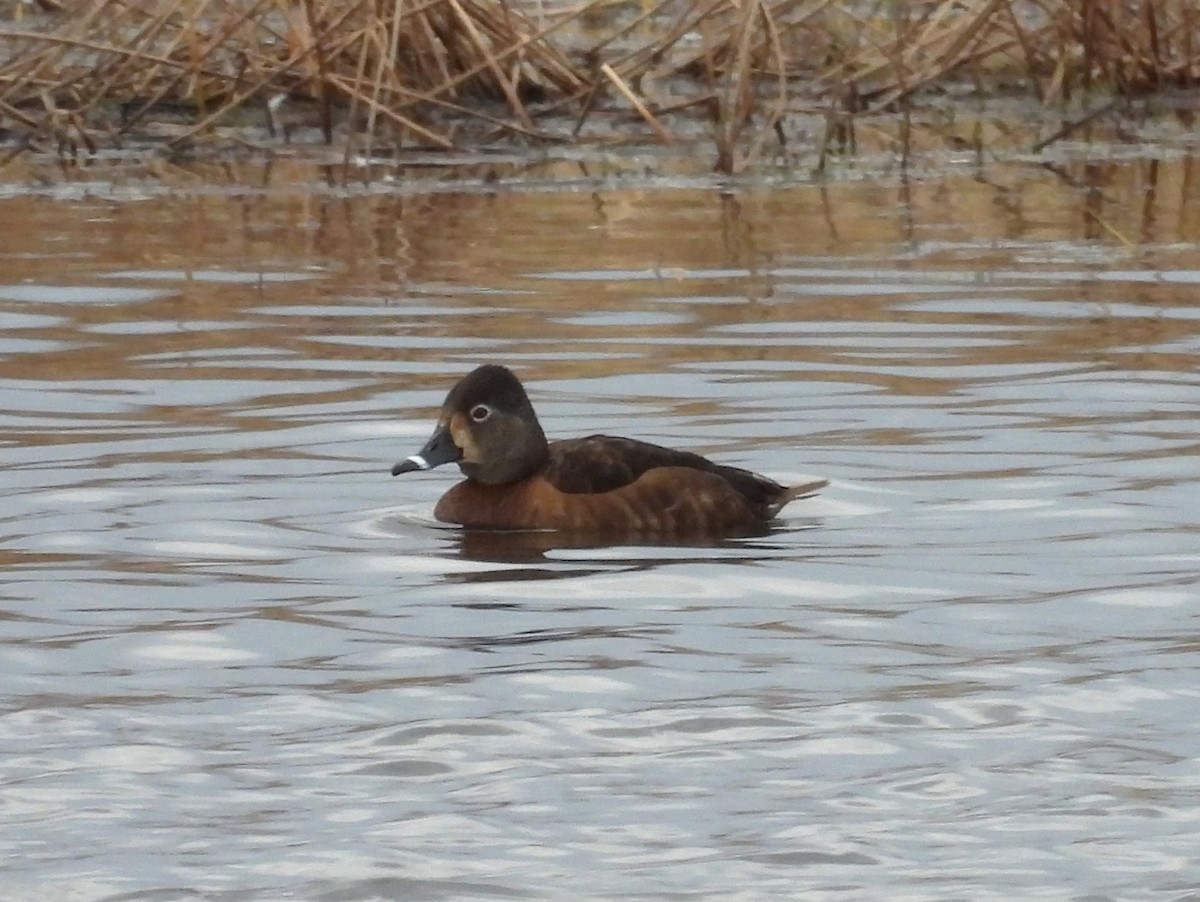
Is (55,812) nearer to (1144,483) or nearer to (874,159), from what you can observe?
(1144,483)

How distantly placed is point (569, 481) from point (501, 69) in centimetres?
798

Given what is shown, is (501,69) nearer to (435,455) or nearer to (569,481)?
(435,455)

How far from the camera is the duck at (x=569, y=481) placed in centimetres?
759

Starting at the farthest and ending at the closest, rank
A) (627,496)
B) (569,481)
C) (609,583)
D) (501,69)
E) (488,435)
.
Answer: (501,69)
(488,435)
(569,481)
(627,496)
(609,583)

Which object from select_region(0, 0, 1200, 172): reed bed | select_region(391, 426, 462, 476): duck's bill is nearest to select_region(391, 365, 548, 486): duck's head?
select_region(391, 426, 462, 476): duck's bill

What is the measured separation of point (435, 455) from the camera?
787 cm

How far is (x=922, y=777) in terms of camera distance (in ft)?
16.7

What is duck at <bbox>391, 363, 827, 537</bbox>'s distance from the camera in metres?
7.59

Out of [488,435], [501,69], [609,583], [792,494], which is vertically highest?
[501,69]

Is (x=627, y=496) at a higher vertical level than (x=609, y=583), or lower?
higher

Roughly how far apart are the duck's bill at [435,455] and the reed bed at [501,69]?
644 centimetres

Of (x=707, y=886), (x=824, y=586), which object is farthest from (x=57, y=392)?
(x=707, y=886)

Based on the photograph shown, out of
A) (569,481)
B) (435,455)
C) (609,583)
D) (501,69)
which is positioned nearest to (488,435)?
(435,455)

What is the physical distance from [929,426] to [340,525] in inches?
80.8
